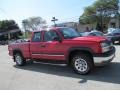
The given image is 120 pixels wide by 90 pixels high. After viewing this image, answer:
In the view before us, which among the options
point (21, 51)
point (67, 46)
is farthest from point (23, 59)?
point (67, 46)

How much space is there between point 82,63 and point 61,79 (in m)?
0.97

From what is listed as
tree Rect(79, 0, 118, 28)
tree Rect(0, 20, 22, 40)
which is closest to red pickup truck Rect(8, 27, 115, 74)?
tree Rect(0, 20, 22, 40)

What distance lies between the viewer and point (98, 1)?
77.7m

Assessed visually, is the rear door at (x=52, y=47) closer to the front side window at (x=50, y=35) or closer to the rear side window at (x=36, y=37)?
the front side window at (x=50, y=35)

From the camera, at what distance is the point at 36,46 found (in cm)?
922

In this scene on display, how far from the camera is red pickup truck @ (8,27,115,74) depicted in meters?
7.29

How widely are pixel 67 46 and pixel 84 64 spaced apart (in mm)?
930

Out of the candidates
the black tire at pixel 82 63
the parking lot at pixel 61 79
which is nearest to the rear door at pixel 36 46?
the parking lot at pixel 61 79

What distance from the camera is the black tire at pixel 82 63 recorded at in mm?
7562

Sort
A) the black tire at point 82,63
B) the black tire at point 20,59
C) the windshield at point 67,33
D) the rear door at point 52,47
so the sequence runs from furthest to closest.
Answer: the black tire at point 20,59, the windshield at point 67,33, the rear door at point 52,47, the black tire at point 82,63

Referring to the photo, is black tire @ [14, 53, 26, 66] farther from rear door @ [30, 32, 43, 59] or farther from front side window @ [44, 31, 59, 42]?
front side window @ [44, 31, 59, 42]

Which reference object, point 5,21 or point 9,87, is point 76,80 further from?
point 5,21

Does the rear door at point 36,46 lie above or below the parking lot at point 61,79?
above

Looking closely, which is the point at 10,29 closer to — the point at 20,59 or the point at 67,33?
the point at 20,59
